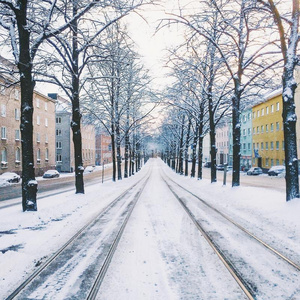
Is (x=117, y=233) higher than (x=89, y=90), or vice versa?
(x=89, y=90)

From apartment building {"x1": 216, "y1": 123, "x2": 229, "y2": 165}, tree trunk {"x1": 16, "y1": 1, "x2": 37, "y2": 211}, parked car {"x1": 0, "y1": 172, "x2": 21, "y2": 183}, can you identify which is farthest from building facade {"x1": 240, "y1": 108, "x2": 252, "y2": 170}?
tree trunk {"x1": 16, "y1": 1, "x2": 37, "y2": 211}

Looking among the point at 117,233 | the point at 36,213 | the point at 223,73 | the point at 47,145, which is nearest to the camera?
the point at 117,233

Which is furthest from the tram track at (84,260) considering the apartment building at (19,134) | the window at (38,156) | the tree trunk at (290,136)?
the window at (38,156)

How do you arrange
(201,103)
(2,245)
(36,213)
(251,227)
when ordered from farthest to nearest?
(201,103) → (36,213) → (251,227) → (2,245)

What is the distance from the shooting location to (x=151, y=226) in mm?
8062

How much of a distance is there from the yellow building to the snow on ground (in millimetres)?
38700

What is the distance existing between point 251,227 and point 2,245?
19.9ft

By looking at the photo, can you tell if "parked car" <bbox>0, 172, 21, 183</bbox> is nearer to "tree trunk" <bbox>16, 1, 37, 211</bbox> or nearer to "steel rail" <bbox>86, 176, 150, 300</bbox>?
"tree trunk" <bbox>16, 1, 37, 211</bbox>

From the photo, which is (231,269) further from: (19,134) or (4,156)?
(19,134)

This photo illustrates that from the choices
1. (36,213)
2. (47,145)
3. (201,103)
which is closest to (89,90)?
(201,103)

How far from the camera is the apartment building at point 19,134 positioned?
36.2 meters

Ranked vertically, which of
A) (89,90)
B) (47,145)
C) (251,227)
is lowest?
(251,227)

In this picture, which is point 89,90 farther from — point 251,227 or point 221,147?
Result: point 221,147

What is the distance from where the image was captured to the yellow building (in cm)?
4678
